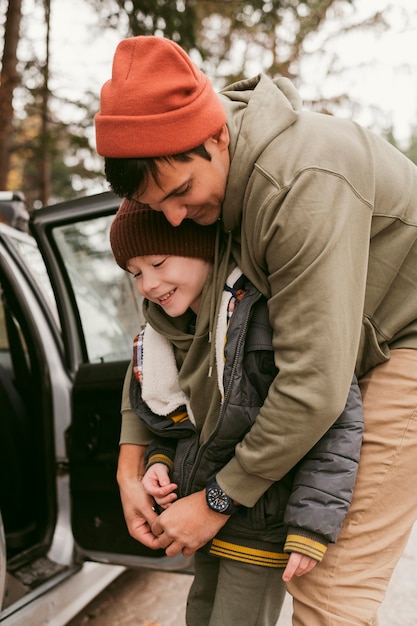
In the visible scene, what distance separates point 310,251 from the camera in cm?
143

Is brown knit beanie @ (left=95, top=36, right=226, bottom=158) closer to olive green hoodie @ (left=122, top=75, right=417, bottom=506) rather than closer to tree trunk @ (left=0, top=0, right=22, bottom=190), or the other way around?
olive green hoodie @ (left=122, top=75, right=417, bottom=506)

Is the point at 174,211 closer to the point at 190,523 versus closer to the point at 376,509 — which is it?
the point at 190,523

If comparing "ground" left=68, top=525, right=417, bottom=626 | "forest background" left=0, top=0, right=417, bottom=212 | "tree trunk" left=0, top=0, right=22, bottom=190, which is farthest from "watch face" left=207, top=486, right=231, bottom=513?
"tree trunk" left=0, top=0, right=22, bottom=190

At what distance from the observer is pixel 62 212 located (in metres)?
2.66

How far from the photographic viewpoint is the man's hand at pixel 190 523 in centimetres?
167

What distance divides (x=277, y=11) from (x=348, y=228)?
23.9 feet

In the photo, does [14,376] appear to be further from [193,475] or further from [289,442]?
→ [289,442]

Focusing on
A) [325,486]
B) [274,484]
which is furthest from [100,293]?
[325,486]

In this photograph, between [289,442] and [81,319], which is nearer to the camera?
[289,442]

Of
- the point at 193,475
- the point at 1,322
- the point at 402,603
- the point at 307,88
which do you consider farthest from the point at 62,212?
the point at 307,88

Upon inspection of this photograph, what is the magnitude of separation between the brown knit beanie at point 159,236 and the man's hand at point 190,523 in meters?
0.63

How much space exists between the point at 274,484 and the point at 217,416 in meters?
0.23

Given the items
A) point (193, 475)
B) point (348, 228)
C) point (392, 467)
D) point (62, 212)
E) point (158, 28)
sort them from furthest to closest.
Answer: point (158, 28), point (62, 212), point (193, 475), point (392, 467), point (348, 228)

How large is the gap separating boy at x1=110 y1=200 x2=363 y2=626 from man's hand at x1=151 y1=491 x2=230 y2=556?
28 mm
